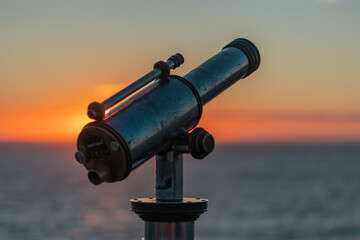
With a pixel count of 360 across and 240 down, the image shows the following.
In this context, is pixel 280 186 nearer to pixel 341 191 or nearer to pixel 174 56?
pixel 341 191

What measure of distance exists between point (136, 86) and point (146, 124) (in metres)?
0.18

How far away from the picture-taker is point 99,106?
8.54 feet

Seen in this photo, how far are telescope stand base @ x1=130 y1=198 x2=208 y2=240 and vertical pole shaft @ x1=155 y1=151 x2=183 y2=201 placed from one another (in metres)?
0.08

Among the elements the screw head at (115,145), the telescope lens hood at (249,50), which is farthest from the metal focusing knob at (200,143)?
the telescope lens hood at (249,50)

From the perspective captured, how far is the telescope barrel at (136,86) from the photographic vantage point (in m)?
2.61

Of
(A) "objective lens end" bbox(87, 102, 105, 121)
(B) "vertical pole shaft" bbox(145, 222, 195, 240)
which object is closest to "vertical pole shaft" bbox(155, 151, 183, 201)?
(B) "vertical pole shaft" bbox(145, 222, 195, 240)

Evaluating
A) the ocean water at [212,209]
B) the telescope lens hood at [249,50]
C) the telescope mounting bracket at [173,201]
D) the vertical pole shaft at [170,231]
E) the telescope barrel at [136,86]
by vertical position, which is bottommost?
the vertical pole shaft at [170,231]

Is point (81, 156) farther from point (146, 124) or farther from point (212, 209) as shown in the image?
point (212, 209)

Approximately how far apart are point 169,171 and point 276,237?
3692cm

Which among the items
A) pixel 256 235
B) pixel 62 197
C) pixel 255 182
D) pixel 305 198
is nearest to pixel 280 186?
pixel 255 182

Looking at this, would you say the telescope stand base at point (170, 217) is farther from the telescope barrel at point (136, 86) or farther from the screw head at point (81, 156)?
the telescope barrel at point (136, 86)

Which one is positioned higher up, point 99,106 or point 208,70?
point 208,70

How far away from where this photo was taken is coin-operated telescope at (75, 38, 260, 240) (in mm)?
2643

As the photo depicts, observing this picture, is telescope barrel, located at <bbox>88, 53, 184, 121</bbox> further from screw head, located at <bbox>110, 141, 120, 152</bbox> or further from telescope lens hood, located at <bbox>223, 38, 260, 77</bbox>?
telescope lens hood, located at <bbox>223, 38, 260, 77</bbox>
